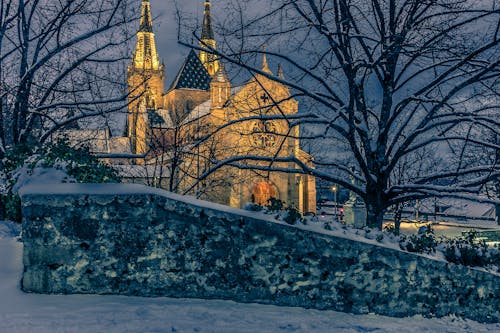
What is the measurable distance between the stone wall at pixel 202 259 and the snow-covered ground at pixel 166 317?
0.68ft

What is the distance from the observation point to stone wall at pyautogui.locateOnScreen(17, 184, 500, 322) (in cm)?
572

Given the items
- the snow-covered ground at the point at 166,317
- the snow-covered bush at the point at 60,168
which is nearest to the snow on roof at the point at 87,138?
the snow-covered bush at the point at 60,168

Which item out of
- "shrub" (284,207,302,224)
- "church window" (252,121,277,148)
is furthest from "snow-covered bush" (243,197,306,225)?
"church window" (252,121,277,148)

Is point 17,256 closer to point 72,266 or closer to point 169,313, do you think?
point 72,266

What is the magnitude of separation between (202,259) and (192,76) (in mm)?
55555

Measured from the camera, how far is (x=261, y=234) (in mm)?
6152

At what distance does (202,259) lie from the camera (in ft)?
19.8

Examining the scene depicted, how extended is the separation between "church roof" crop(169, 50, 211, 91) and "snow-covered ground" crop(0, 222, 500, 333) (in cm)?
5358

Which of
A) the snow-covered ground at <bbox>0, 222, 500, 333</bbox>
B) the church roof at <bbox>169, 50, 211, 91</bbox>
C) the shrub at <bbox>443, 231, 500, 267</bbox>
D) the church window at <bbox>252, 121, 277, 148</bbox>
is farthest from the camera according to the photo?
the church roof at <bbox>169, 50, 211, 91</bbox>

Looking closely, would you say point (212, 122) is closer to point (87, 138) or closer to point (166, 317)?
point (87, 138)

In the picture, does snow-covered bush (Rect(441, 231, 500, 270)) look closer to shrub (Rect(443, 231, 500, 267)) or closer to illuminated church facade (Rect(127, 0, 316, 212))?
shrub (Rect(443, 231, 500, 267))

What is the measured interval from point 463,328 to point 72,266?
542 centimetres

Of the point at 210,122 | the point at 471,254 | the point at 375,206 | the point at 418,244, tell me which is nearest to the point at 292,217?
the point at 418,244

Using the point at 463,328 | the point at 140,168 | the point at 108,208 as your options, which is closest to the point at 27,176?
the point at 108,208
